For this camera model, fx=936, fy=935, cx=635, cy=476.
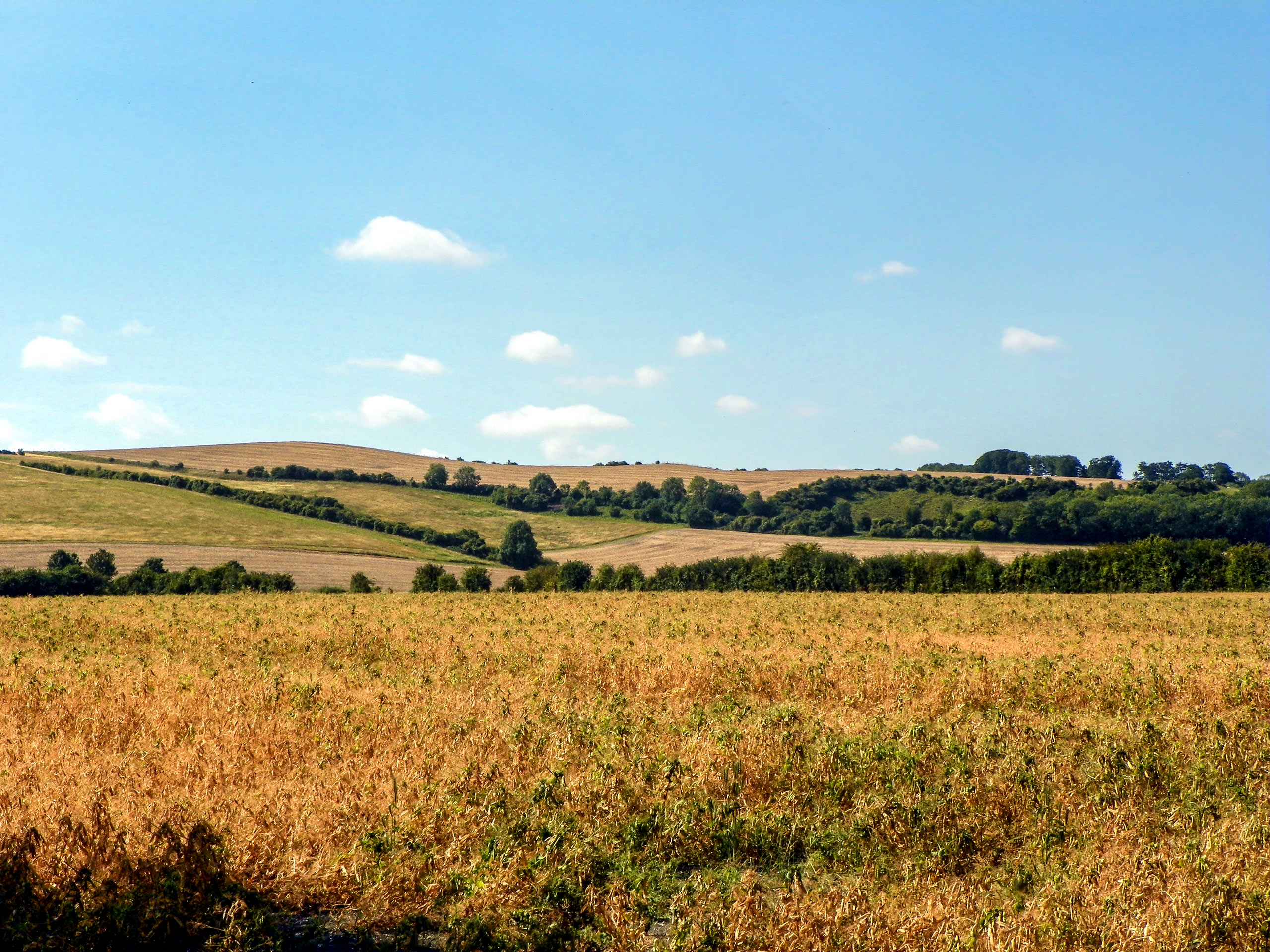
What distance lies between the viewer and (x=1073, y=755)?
403 inches

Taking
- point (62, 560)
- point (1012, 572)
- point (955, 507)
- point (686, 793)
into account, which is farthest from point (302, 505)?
point (686, 793)

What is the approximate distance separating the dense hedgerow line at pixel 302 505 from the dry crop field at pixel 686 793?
251 ft

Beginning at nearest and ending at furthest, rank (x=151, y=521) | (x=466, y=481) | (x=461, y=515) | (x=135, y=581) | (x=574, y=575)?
1. (x=135, y=581)
2. (x=574, y=575)
3. (x=151, y=521)
4. (x=461, y=515)
5. (x=466, y=481)

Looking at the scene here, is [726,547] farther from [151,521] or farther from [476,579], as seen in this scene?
[151,521]

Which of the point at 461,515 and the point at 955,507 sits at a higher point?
the point at 955,507

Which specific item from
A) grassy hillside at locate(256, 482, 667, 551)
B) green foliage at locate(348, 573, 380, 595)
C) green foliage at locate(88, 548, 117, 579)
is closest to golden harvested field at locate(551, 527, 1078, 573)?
grassy hillside at locate(256, 482, 667, 551)

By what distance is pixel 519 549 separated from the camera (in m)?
89.0

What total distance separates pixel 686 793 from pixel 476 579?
5933 centimetres

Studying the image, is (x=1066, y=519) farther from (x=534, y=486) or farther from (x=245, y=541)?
(x=245, y=541)

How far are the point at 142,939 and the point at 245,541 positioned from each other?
269ft

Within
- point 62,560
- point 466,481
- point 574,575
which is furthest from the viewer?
point 466,481

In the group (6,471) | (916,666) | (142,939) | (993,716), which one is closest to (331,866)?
(142,939)

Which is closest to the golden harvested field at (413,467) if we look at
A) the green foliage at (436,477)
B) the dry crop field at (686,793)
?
the green foliage at (436,477)

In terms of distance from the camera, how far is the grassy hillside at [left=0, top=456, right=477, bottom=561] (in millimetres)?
79688
